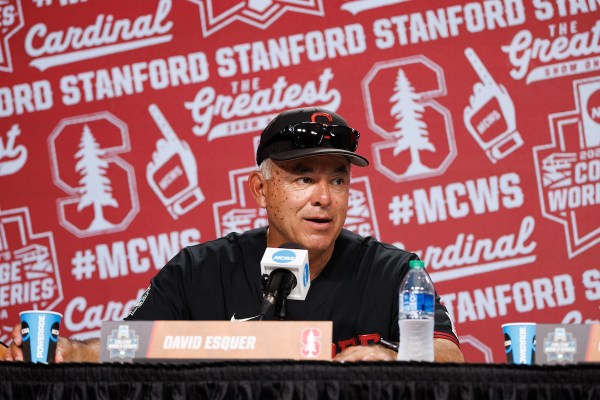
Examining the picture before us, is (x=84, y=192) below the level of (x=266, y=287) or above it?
above

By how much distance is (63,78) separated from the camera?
13.2ft

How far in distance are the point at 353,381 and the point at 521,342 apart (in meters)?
0.56

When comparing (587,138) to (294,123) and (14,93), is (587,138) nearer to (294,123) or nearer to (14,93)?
(294,123)

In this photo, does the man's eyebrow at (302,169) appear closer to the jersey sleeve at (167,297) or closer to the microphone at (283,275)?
the jersey sleeve at (167,297)

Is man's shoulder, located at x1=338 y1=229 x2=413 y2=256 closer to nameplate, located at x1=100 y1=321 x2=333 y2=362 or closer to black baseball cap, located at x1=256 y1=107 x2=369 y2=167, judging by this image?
black baseball cap, located at x1=256 y1=107 x2=369 y2=167

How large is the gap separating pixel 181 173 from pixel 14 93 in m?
0.94

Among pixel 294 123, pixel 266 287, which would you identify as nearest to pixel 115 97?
pixel 294 123

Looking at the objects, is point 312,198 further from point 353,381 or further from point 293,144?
point 353,381

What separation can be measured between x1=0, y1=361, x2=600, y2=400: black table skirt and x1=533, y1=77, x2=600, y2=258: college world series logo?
229 centimetres

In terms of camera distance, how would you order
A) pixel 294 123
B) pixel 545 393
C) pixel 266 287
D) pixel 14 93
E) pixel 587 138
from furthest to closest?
pixel 14 93, pixel 587 138, pixel 294 123, pixel 266 287, pixel 545 393

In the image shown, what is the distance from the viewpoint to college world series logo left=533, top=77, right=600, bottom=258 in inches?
149

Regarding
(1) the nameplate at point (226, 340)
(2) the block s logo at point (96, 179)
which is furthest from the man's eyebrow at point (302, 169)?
(2) the block s logo at point (96, 179)

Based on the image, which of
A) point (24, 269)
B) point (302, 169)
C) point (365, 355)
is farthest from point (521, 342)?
point (24, 269)

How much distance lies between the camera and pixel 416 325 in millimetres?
1927
